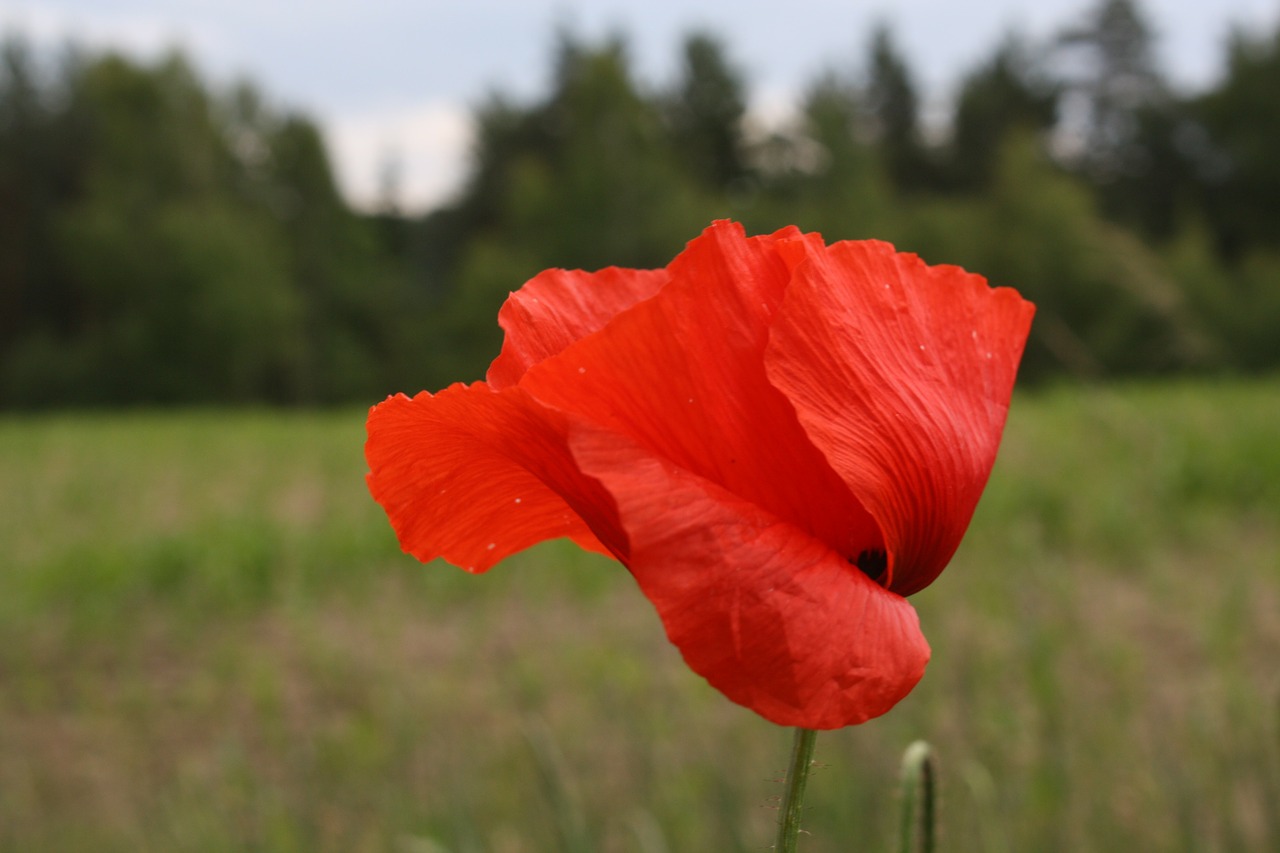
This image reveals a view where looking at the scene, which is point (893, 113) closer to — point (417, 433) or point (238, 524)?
point (238, 524)

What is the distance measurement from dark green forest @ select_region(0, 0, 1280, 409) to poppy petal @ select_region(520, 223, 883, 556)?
657 inches

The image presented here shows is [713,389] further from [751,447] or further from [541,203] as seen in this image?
[541,203]

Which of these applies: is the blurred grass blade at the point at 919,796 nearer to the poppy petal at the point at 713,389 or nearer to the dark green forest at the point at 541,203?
the poppy petal at the point at 713,389

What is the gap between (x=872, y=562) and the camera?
0.38m

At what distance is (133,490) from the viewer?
5.88 meters

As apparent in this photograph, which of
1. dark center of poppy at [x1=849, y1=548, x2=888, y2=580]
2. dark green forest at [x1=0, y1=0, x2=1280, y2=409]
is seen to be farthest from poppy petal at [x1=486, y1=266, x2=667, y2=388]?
dark green forest at [x1=0, y1=0, x2=1280, y2=409]

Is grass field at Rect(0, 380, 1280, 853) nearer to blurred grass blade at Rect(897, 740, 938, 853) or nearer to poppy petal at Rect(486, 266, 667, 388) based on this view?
blurred grass blade at Rect(897, 740, 938, 853)

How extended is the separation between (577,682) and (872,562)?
2.58m

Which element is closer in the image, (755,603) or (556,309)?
(755,603)

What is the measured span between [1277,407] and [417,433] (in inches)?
233

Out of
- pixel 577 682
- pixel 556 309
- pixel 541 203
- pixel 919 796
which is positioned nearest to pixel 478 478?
pixel 556 309

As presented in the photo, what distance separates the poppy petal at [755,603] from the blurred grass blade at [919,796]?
85 mm

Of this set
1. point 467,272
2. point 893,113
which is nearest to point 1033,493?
point 467,272

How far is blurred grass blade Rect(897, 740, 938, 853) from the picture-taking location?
1.25 feet
